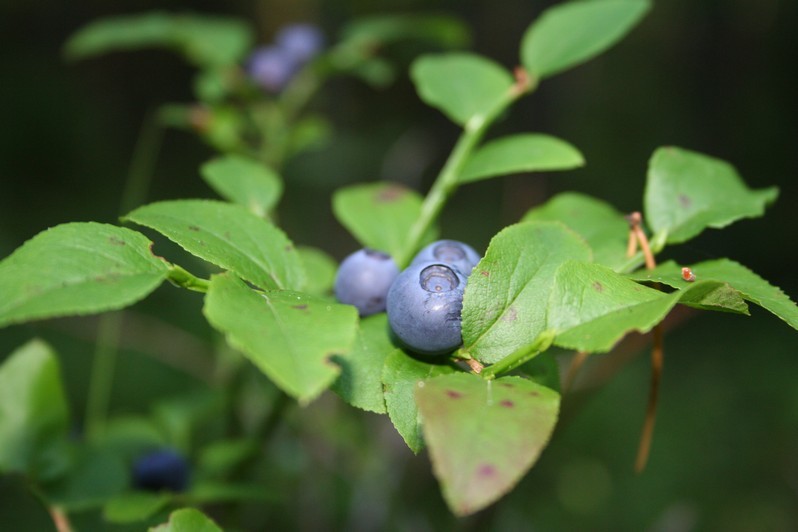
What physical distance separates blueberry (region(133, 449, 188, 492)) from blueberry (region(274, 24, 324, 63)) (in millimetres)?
896

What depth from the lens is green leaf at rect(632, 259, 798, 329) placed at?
1.82 ft

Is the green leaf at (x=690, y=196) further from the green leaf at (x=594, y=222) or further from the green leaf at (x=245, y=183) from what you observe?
the green leaf at (x=245, y=183)

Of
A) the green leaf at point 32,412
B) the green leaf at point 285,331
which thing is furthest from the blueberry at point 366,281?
the green leaf at point 32,412

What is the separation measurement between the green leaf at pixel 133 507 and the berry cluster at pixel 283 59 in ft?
3.08

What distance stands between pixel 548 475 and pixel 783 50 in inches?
238

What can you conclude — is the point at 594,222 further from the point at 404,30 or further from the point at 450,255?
the point at 404,30

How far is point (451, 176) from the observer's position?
856 millimetres

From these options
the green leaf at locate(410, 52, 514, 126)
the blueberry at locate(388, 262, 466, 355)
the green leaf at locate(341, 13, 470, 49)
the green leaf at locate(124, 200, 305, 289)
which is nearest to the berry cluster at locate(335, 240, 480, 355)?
the blueberry at locate(388, 262, 466, 355)

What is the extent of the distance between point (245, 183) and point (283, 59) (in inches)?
27.3

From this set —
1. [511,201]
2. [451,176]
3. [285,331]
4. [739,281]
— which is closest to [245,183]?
[451,176]

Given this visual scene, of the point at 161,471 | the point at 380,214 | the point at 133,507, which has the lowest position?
the point at 161,471

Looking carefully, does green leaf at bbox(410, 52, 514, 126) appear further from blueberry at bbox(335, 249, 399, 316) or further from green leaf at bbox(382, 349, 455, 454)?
green leaf at bbox(382, 349, 455, 454)

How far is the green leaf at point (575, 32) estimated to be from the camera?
939 millimetres

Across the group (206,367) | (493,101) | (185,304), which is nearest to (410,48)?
(185,304)
